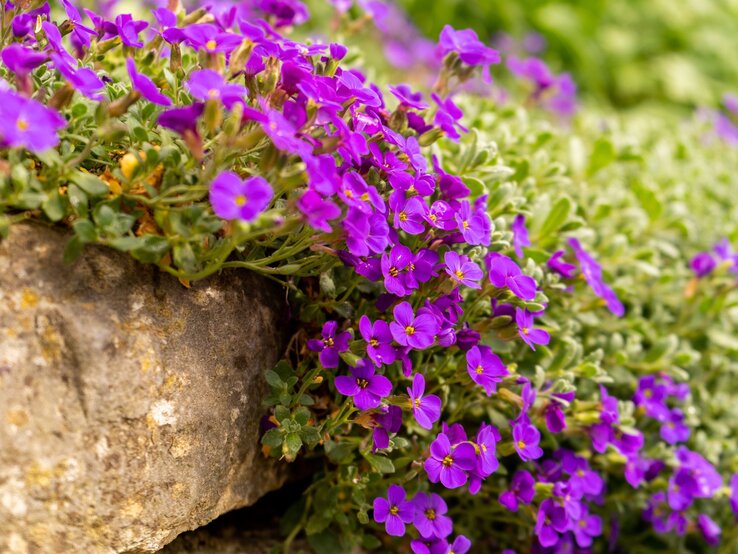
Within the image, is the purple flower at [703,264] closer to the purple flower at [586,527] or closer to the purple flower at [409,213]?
the purple flower at [586,527]

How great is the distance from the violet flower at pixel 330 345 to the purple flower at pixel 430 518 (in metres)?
0.46

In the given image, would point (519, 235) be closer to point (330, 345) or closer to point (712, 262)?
point (330, 345)

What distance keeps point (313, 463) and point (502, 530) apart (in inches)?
29.2

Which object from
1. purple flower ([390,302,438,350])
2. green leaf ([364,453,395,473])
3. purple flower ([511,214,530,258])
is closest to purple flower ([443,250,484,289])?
purple flower ([390,302,438,350])

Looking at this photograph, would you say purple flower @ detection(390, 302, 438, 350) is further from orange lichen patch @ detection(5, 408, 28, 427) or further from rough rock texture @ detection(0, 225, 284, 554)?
orange lichen patch @ detection(5, 408, 28, 427)

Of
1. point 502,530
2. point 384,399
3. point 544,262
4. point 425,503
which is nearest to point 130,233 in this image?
point 384,399

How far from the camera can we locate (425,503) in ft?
6.68

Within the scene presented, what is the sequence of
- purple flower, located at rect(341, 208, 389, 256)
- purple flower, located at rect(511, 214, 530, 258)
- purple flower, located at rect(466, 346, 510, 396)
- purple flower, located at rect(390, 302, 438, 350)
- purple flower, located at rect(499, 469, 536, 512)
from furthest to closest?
purple flower, located at rect(511, 214, 530, 258), purple flower, located at rect(499, 469, 536, 512), purple flower, located at rect(466, 346, 510, 396), purple flower, located at rect(390, 302, 438, 350), purple flower, located at rect(341, 208, 389, 256)

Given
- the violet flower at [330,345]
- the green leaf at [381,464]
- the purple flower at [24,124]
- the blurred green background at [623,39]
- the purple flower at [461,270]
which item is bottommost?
the blurred green background at [623,39]

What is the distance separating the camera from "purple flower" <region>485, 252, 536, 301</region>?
1.98 meters

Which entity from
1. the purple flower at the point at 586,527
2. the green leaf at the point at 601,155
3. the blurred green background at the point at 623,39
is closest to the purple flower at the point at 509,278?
the purple flower at the point at 586,527

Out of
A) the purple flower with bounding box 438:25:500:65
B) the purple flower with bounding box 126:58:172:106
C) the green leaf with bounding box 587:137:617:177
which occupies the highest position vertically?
the purple flower with bounding box 438:25:500:65

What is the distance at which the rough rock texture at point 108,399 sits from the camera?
1556mm

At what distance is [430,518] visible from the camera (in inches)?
A: 80.2
